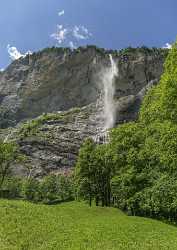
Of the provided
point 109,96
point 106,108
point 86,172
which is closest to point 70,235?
point 86,172

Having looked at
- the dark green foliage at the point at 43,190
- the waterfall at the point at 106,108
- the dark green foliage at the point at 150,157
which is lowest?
the dark green foliage at the point at 150,157

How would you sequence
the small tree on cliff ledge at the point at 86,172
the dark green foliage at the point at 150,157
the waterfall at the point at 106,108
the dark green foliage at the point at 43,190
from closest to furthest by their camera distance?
the dark green foliage at the point at 150,157
the small tree on cliff ledge at the point at 86,172
the dark green foliage at the point at 43,190
the waterfall at the point at 106,108

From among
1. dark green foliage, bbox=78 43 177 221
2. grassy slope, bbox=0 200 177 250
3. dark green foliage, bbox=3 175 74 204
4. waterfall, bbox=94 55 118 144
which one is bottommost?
grassy slope, bbox=0 200 177 250

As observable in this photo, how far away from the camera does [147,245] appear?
22781mm

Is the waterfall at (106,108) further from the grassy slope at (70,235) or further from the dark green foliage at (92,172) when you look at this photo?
the grassy slope at (70,235)

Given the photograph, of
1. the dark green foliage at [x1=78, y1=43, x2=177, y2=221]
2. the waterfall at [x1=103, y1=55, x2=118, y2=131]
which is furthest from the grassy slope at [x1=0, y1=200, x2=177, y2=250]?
the waterfall at [x1=103, y1=55, x2=118, y2=131]

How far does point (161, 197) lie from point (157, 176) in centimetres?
479

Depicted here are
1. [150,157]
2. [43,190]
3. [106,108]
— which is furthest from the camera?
[106,108]

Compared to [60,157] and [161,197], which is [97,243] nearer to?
[161,197]

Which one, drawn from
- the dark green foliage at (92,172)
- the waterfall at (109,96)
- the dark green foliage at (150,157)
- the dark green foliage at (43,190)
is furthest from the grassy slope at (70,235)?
the waterfall at (109,96)

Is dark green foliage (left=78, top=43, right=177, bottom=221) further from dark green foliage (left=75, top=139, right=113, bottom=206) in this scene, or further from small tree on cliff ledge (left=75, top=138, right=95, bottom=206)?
small tree on cliff ledge (left=75, top=138, right=95, bottom=206)

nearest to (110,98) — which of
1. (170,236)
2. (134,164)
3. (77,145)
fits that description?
(77,145)

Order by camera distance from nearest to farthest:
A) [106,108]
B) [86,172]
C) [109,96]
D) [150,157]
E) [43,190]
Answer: [150,157] < [86,172] < [43,190] < [106,108] < [109,96]

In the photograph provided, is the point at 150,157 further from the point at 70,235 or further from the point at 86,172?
the point at 70,235
